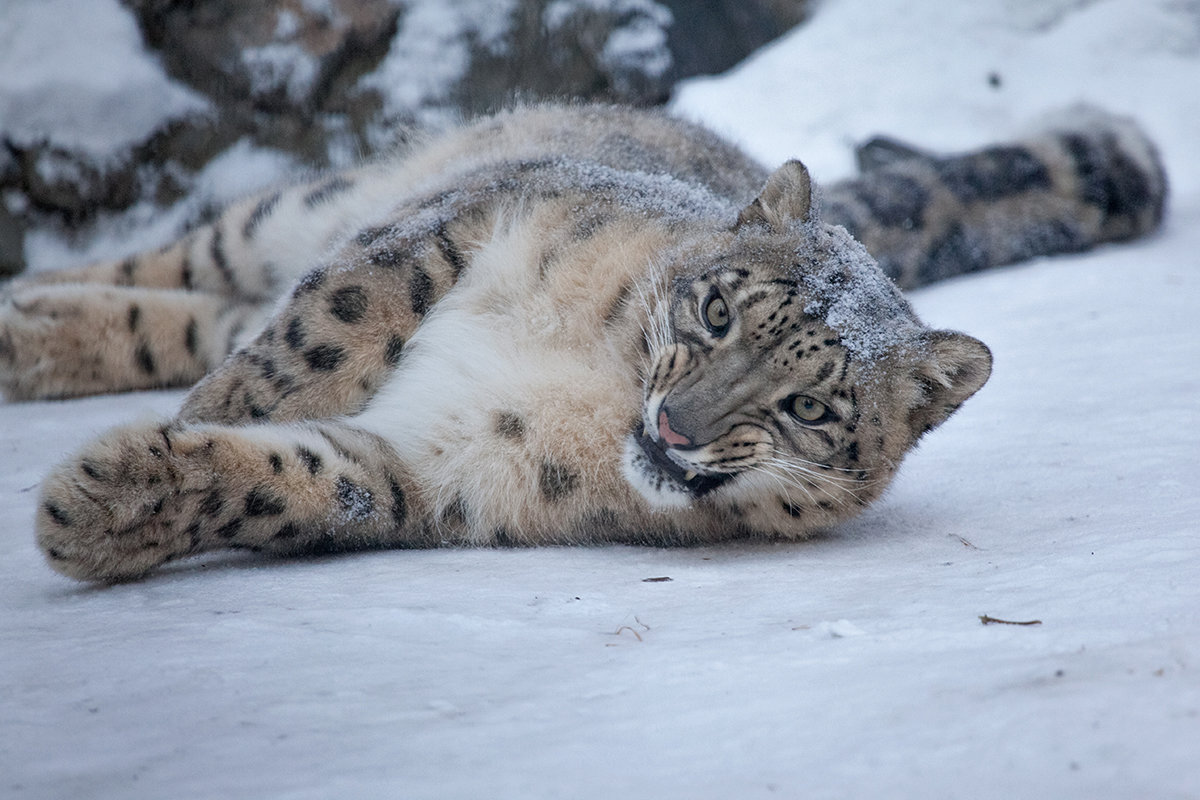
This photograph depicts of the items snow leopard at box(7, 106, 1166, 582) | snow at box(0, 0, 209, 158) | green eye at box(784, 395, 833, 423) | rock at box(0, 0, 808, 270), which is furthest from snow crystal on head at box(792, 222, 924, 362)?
snow at box(0, 0, 209, 158)

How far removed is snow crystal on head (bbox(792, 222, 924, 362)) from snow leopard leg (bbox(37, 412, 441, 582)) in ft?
→ 3.87

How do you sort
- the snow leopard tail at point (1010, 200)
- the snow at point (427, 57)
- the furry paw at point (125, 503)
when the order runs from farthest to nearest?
the snow at point (427, 57) < the snow leopard tail at point (1010, 200) < the furry paw at point (125, 503)

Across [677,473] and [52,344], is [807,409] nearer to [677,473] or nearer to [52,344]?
[677,473]

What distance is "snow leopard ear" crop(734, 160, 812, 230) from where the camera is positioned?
126 inches

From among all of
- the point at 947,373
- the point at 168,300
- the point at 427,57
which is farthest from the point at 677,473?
the point at 427,57

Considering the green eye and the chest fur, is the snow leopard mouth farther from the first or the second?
the green eye

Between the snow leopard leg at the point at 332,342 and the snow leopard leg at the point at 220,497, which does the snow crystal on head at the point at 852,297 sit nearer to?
the snow leopard leg at the point at 332,342

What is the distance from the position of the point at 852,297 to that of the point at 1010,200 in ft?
13.1

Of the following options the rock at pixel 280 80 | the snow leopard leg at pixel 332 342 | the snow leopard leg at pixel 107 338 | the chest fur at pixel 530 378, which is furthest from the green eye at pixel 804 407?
the rock at pixel 280 80

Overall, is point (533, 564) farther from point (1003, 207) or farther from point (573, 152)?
point (1003, 207)

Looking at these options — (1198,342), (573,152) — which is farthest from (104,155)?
(1198,342)

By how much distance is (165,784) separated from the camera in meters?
1.45

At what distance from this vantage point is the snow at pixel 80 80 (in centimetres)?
652

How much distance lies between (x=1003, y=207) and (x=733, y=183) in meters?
2.52
